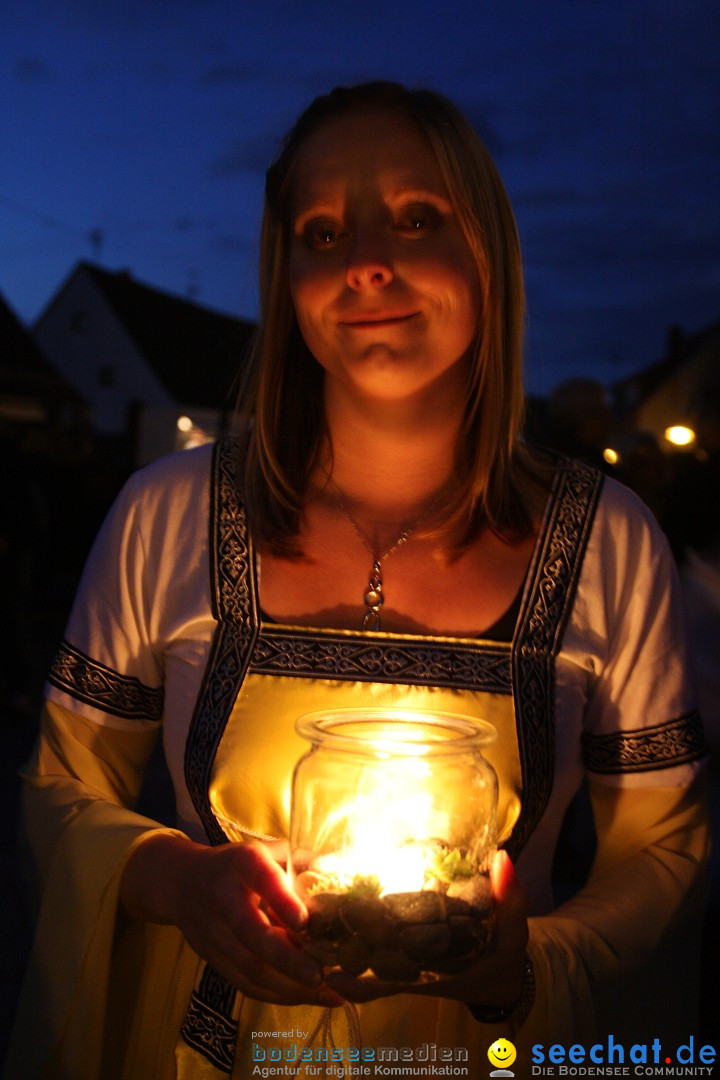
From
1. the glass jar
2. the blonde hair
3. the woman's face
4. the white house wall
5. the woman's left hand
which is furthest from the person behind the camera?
the white house wall

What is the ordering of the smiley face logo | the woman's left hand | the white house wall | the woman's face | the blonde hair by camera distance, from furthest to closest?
1. the white house wall
2. the blonde hair
3. the woman's face
4. the smiley face logo
5. the woman's left hand

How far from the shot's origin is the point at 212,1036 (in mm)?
1593

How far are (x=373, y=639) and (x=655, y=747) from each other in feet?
1.73

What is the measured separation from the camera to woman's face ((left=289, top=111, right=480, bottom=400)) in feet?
5.36

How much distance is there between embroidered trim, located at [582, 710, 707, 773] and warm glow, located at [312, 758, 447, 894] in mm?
614

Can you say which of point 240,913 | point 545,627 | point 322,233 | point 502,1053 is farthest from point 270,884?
point 322,233

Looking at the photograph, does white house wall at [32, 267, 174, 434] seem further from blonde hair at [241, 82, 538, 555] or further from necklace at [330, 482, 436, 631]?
necklace at [330, 482, 436, 631]

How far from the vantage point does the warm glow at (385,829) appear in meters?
1.14

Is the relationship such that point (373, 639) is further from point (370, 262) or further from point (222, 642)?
point (370, 262)

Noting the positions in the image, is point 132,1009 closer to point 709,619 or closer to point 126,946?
point 126,946

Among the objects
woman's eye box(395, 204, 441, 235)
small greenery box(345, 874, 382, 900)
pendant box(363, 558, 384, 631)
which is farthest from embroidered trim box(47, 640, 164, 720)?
woman's eye box(395, 204, 441, 235)

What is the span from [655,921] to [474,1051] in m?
0.37

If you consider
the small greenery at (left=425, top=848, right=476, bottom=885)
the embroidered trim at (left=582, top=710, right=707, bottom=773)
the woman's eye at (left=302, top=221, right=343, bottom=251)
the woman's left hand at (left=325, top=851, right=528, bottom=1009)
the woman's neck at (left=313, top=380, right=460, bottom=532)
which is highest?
the woman's eye at (left=302, top=221, right=343, bottom=251)

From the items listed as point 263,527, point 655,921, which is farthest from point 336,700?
point 655,921
